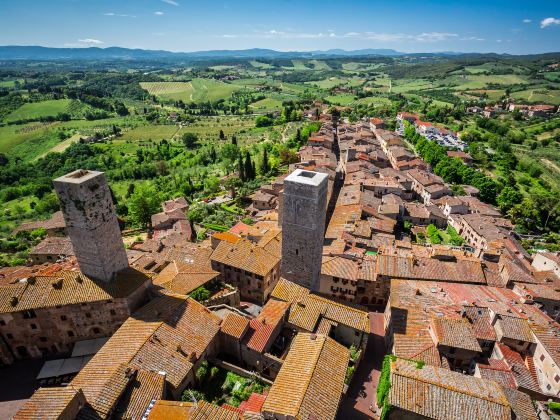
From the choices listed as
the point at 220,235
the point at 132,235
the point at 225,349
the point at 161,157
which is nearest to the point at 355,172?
the point at 220,235

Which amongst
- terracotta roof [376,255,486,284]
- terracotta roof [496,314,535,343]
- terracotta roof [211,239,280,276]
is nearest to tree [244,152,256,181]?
terracotta roof [211,239,280,276]

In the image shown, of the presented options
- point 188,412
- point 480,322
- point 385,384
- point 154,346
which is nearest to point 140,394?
point 154,346

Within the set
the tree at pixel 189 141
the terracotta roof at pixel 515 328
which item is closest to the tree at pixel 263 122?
the tree at pixel 189 141

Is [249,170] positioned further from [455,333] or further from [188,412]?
[188,412]

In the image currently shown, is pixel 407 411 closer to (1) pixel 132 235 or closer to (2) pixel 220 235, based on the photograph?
(2) pixel 220 235

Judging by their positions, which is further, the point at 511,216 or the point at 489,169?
the point at 489,169
